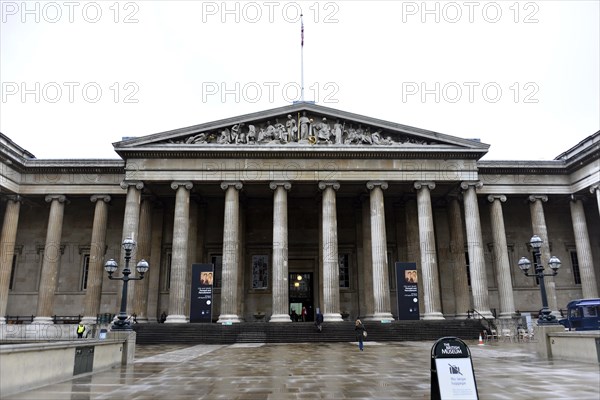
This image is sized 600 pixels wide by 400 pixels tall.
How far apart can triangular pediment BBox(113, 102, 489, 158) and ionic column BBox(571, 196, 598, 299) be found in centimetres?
996

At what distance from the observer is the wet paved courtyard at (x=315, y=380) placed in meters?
9.87

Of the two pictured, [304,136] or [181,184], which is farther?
[304,136]

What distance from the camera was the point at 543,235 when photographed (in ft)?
115

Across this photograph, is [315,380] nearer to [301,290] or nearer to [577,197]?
[301,290]

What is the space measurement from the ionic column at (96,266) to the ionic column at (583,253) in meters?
35.0

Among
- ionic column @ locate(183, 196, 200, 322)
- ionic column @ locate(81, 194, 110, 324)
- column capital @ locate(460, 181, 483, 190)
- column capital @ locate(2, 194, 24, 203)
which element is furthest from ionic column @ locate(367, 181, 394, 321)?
column capital @ locate(2, 194, 24, 203)

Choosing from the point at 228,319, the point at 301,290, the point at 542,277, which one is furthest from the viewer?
the point at 301,290

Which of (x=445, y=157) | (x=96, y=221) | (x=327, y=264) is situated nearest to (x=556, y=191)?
(x=445, y=157)

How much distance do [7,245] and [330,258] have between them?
23496 millimetres

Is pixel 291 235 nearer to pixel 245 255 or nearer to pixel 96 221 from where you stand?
pixel 245 255

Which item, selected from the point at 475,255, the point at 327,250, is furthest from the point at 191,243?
the point at 475,255

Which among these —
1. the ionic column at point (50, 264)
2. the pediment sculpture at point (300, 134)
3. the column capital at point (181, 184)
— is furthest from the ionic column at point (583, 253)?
the ionic column at point (50, 264)

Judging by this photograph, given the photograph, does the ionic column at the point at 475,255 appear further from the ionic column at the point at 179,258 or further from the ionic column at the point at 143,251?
the ionic column at the point at 143,251

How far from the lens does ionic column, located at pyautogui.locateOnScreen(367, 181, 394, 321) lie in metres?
30.6
